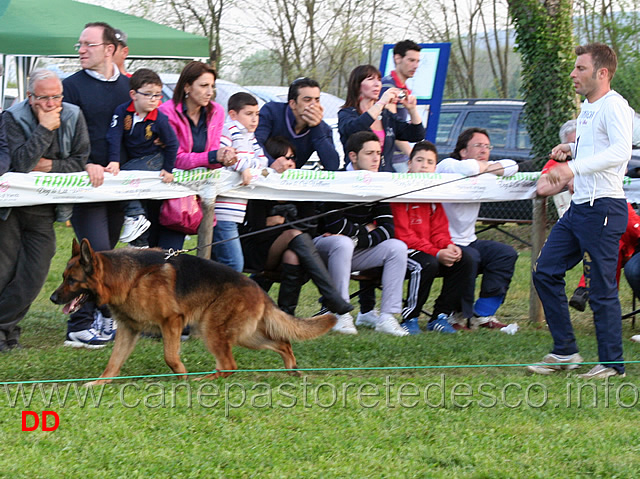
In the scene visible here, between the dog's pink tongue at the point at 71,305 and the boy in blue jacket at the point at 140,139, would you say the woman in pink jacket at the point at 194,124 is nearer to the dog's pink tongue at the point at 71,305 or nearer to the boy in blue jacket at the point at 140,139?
the boy in blue jacket at the point at 140,139

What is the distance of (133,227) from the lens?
6.44m

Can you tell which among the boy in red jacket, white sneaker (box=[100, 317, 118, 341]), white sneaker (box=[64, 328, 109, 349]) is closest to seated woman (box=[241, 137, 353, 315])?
the boy in red jacket

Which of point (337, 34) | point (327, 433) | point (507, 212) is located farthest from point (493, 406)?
point (337, 34)

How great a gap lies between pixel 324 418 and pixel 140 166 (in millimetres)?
2813

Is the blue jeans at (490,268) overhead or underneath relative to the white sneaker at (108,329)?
overhead

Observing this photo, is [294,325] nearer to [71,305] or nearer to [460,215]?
[71,305]

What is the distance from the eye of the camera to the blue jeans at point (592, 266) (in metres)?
5.82

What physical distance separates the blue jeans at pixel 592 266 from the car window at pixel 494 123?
8.44m

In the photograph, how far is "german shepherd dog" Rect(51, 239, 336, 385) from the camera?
525 centimetres

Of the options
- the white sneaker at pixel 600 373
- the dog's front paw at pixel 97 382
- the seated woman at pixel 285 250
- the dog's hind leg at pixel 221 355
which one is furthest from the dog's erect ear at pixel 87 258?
the white sneaker at pixel 600 373

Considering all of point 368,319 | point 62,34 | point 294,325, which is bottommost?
point 368,319

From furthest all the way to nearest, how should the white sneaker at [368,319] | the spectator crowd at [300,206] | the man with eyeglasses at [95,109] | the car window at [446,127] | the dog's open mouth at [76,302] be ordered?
the car window at [446,127] → the white sneaker at [368,319] → the man with eyeglasses at [95,109] → the spectator crowd at [300,206] → the dog's open mouth at [76,302]

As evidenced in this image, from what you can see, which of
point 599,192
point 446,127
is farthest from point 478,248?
point 446,127

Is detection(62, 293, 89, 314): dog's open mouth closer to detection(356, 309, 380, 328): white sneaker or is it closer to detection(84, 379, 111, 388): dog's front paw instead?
detection(84, 379, 111, 388): dog's front paw
